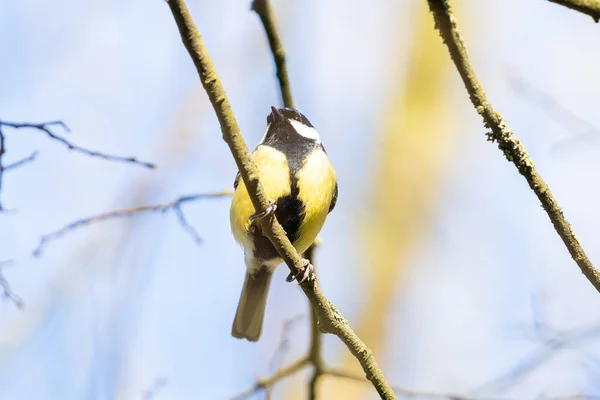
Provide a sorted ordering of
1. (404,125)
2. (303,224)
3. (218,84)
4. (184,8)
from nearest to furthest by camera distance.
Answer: (184,8) < (218,84) < (303,224) < (404,125)

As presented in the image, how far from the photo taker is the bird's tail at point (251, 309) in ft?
13.7

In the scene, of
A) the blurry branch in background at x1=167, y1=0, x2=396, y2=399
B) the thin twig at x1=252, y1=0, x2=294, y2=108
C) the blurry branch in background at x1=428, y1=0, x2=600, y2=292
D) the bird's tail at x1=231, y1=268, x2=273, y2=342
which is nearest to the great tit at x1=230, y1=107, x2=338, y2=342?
the bird's tail at x1=231, y1=268, x2=273, y2=342

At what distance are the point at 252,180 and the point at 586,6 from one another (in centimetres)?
119

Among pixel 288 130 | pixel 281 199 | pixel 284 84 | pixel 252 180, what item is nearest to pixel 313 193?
pixel 281 199

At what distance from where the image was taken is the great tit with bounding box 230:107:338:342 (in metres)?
3.52

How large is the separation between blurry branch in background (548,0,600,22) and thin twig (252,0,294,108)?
1886 mm

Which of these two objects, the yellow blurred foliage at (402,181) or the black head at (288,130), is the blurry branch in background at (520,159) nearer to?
the black head at (288,130)

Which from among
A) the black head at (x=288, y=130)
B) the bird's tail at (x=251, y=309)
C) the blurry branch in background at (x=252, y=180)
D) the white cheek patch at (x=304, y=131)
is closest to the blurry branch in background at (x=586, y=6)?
the blurry branch in background at (x=252, y=180)

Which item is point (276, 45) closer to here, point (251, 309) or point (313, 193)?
point (313, 193)

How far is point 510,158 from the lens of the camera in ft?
7.31

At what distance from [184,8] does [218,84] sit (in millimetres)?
259

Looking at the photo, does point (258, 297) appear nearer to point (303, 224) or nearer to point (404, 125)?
point (303, 224)

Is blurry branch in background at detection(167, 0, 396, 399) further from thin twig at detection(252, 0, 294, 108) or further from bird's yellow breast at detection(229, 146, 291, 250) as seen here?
thin twig at detection(252, 0, 294, 108)

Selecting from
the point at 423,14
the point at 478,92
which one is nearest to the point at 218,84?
the point at 478,92
